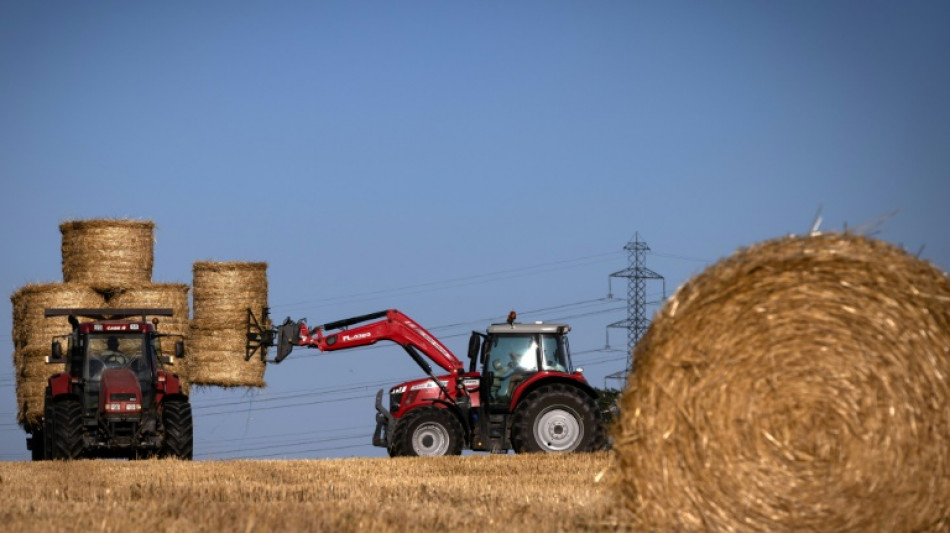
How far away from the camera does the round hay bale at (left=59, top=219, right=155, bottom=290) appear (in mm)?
24609

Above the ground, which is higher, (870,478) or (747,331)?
(747,331)

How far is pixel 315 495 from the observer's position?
43.3 feet

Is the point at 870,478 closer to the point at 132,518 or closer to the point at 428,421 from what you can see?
the point at 132,518

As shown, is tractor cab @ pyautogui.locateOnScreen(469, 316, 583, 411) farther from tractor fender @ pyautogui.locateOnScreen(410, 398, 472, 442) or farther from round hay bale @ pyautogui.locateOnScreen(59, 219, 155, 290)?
round hay bale @ pyautogui.locateOnScreen(59, 219, 155, 290)

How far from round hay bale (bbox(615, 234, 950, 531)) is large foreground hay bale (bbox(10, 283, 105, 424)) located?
16249 mm

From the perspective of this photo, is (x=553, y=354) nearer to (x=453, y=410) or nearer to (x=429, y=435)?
(x=453, y=410)

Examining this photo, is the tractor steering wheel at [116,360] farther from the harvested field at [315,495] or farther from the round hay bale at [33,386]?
the round hay bale at [33,386]

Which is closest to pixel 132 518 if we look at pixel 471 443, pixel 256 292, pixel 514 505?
pixel 514 505

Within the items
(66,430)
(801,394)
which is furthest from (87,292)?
(801,394)

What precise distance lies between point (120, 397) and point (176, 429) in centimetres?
90

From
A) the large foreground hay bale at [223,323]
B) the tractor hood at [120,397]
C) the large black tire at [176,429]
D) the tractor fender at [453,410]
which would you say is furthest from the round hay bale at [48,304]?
the tractor fender at [453,410]

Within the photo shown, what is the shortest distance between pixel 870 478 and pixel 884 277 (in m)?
1.23

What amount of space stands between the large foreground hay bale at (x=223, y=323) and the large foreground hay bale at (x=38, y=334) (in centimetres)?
183

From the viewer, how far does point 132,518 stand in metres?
10.4
